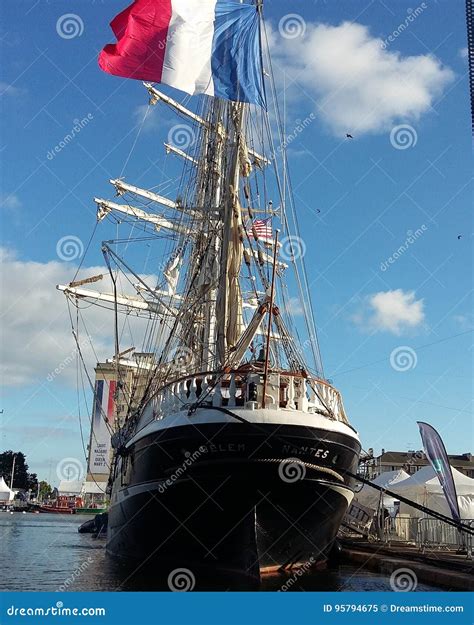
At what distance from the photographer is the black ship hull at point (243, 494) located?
16047 millimetres

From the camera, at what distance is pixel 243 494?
16062 mm

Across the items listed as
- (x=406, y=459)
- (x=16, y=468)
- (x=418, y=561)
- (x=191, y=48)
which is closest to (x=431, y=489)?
(x=418, y=561)

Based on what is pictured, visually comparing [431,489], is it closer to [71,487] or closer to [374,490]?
[374,490]

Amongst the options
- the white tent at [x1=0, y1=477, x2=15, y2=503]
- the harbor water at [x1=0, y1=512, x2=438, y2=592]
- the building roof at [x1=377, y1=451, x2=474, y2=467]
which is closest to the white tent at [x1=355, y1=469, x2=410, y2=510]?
the harbor water at [x1=0, y1=512, x2=438, y2=592]

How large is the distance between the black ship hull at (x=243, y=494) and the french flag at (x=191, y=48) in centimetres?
926

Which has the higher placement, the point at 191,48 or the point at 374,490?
the point at 191,48

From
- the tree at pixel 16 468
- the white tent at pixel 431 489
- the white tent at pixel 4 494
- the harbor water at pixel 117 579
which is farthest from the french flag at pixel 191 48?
the tree at pixel 16 468

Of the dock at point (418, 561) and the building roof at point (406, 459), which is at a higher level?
the building roof at point (406, 459)

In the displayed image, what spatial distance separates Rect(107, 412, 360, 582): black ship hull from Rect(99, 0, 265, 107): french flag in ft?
30.4

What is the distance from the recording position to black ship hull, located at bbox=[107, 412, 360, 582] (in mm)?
16047

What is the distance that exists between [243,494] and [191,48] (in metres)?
11.8

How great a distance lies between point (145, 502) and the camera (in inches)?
730

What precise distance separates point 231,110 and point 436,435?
1303 cm

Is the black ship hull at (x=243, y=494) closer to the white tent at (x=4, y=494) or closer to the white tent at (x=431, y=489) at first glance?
the white tent at (x=431, y=489)
